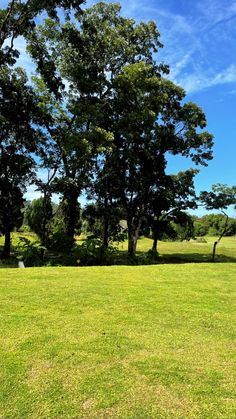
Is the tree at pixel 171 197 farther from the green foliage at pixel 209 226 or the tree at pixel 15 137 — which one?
the green foliage at pixel 209 226

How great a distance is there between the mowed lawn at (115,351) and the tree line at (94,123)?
10.9 metres

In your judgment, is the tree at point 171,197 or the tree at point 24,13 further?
the tree at point 171,197

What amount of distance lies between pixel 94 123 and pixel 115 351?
50.3 feet

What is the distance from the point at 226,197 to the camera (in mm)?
26766

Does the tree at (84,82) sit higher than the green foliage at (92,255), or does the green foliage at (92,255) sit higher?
the tree at (84,82)

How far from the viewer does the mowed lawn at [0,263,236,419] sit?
12.4ft

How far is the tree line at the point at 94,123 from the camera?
19.7 meters

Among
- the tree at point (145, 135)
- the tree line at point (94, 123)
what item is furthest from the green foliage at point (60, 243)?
the tree at point (145, 135)

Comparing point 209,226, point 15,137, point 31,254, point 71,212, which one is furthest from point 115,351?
point 209,226

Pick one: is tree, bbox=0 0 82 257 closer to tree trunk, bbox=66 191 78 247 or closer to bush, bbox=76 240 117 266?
tree trunk, bbox=66 191 78 247

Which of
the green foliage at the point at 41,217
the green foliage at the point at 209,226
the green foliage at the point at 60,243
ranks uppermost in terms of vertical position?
the green foliage at the point at 209,226

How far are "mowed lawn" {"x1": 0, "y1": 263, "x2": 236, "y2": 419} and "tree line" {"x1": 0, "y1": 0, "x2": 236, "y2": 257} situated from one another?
35.7 ft

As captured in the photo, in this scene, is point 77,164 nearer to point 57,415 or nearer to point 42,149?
point 42,149

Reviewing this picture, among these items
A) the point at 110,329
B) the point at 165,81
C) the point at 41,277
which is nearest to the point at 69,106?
the point at 165,81
